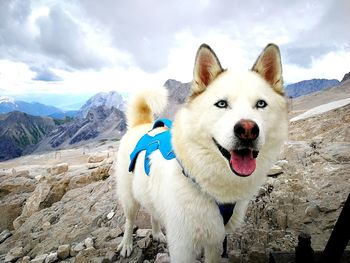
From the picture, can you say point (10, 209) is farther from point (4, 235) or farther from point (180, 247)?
point (180, 247)

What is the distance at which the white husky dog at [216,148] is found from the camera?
2.48 metres

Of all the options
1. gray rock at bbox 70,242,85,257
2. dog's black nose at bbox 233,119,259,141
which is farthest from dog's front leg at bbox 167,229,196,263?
gray rock at bbox 70,242,85,257

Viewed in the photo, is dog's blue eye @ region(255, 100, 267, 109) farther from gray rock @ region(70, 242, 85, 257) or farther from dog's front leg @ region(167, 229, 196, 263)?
gray rock @ region(70, 242, 85, 257)

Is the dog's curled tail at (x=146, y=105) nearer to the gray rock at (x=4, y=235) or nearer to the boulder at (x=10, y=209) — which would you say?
the gray rock at (x=4, y=235)

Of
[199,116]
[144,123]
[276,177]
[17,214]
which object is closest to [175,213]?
[199,116]

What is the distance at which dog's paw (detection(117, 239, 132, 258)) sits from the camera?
4422 mm

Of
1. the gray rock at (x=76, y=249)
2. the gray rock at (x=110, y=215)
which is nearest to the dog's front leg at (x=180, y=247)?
the gray rock at (x=76, y=249)

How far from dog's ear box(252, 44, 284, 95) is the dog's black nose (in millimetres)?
921

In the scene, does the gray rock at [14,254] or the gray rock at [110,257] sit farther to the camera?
the gray rock at [14,254]

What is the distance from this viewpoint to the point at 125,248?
4480 millimetres

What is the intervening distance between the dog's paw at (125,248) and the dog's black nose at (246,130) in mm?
3111

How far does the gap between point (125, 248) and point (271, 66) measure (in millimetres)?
3515

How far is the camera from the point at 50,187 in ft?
28.2

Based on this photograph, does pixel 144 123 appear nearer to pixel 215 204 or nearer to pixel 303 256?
pixel 215 204
